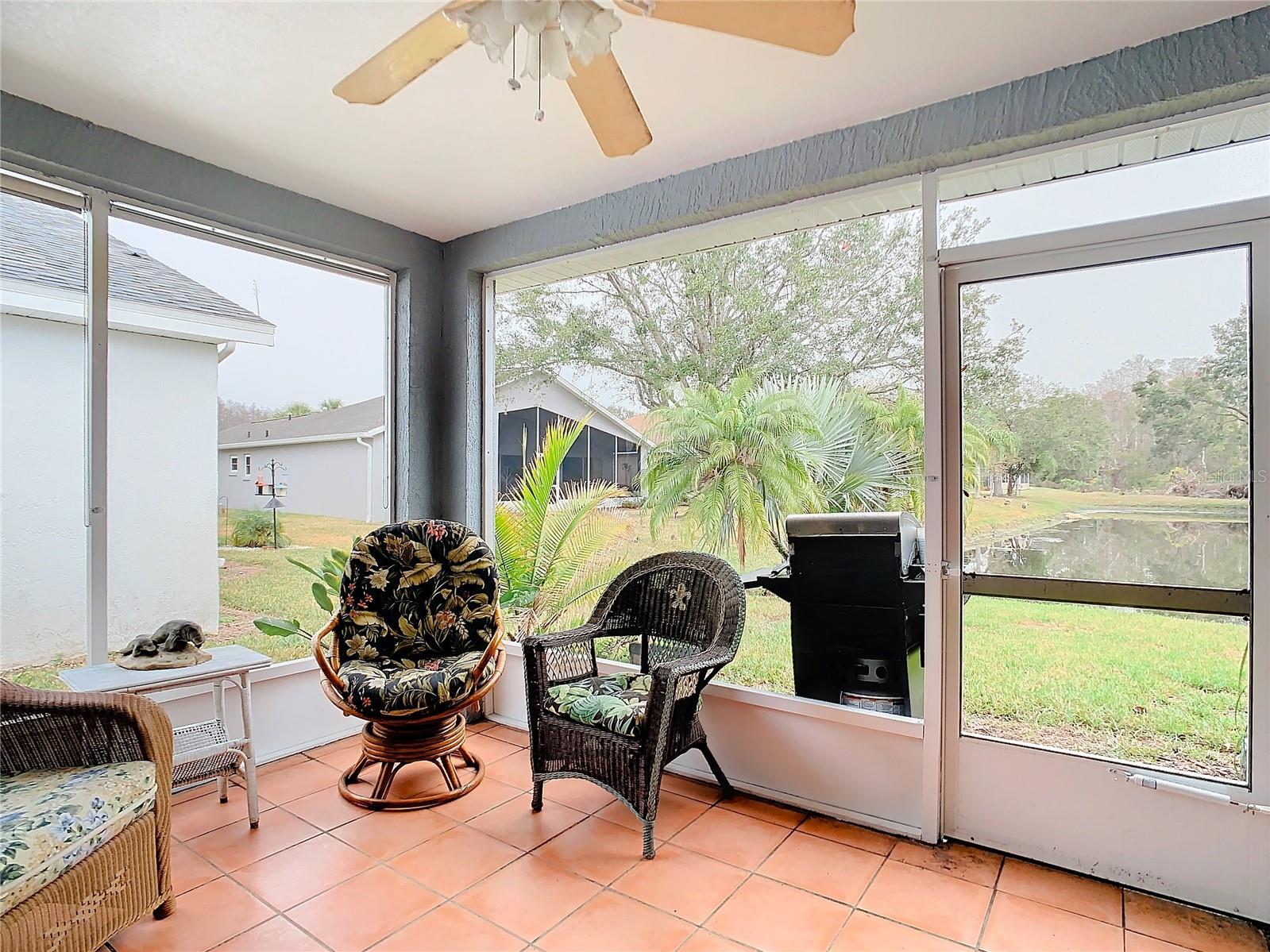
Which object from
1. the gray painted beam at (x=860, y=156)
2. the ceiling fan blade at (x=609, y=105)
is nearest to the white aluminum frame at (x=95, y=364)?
the gray painted beam at (x=860, y=156)

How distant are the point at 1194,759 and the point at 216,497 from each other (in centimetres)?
377

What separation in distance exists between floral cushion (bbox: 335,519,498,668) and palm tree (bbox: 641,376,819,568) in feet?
3.02

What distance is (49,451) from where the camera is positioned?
2678mm

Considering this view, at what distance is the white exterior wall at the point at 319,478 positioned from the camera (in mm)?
3289

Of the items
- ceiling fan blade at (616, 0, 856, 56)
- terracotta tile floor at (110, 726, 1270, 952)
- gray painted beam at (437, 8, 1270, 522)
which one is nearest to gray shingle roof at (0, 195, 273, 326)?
gray painted beam at (437, 8, 1270, 522)

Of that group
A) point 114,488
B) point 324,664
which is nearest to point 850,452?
point 324,664

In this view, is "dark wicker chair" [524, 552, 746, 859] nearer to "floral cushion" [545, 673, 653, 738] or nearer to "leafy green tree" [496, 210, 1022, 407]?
"floral cushion" [545, 673, 653, 738]

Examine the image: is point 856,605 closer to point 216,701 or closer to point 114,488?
point 216,701

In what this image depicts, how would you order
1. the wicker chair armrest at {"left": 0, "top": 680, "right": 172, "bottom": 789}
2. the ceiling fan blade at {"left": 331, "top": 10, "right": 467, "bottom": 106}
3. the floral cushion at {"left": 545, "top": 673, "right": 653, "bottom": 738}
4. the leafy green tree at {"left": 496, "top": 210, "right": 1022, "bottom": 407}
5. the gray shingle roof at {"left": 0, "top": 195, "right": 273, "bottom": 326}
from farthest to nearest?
the leafy green tree at {"left": 496, "top": 210, "right": 1022, "bottom": 407} → the gray shingle roof at {"left": 0, "top": 195, "right": 273, "bottom": 326} → the floral cushion at {"left": 545, "top": 673, "right": 653, "bottom": 738} → the wicker chair armrest at {"left": 0, "top": 680, "right": 172, "bottom": 789} → the ceiling fan blade at {"left": 331, "top": 10, "right": 467, "bottom": 106}

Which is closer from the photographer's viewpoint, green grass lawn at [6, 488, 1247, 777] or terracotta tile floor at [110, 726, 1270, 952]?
terracotta tile floor at [110, 726, 1270, 952]

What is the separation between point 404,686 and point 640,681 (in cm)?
90

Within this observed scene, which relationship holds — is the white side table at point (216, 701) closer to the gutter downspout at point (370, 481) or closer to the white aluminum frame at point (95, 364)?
the white aluminum frame at point (95, 364)

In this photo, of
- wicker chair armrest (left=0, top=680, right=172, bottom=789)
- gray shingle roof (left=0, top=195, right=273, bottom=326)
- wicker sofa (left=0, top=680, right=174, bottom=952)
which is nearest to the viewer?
wicker sofa (left=0, top=680, right=174, bottom=952)

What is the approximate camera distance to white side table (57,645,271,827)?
7.88ft
